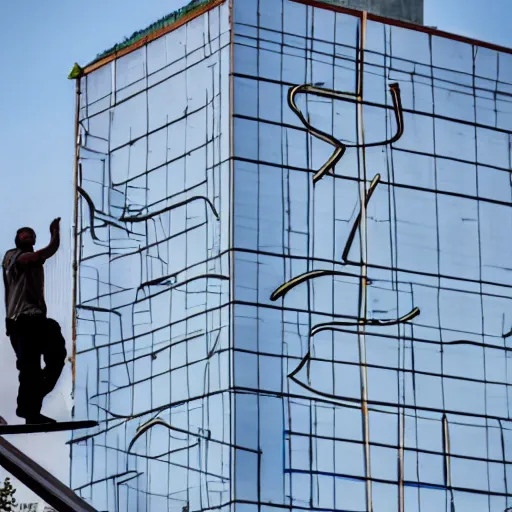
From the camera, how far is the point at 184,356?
892 inches

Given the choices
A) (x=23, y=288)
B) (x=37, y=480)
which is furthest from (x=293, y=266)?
(x=37, y=480)

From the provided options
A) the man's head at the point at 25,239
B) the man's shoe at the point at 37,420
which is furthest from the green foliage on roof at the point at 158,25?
the man's shoe at the point at 37,420

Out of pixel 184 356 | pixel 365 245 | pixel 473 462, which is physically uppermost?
pixel 365 245

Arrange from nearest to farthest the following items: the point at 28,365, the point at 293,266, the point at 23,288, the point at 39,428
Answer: the point at 39,428
the point at 28,365
the point at 23,288
the point at 293,266

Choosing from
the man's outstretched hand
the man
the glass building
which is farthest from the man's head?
the glass building

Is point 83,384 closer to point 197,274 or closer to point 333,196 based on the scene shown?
point 197,274

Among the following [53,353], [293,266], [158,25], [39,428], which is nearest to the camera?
[39,428]

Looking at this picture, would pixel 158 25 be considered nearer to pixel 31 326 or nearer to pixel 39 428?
pixel 31 326

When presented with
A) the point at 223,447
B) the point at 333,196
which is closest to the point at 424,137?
the point at 333,196

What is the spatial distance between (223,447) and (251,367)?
43.1 inches

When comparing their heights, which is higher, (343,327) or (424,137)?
(424,137)

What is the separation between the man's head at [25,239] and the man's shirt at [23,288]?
3.1 inches

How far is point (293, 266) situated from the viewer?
74.3 feet

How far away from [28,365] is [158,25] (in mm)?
5900
